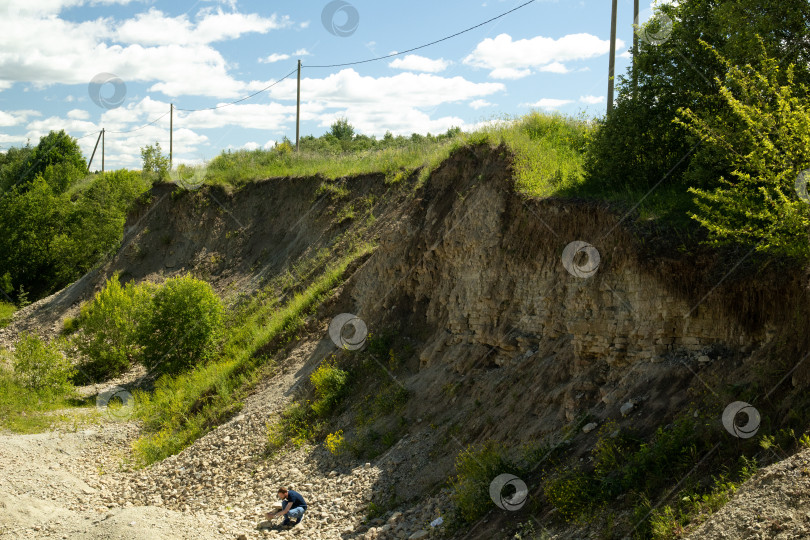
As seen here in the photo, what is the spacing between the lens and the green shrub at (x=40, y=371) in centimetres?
2245

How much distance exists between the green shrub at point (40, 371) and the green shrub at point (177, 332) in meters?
3.17

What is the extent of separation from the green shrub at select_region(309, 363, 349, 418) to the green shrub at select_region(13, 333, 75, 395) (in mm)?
11700

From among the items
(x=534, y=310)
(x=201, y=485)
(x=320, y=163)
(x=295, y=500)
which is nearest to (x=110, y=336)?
(x=320, y=163)

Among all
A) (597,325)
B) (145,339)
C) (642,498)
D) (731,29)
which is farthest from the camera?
(145,339)

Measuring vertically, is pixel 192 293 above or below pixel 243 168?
below

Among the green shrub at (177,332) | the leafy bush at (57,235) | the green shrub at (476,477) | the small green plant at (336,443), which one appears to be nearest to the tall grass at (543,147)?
the green shrub at (476,477)

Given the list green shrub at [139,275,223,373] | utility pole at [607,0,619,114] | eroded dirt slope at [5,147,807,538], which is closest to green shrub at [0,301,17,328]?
green shrub at [139,275,223,373]

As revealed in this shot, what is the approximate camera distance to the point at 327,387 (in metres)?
15.1

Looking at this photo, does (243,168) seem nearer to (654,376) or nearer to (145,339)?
(145,339)

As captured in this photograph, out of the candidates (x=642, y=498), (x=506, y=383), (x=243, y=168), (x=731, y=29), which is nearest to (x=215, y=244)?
(x=243, y=168)

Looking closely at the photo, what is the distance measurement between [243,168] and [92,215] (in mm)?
12593

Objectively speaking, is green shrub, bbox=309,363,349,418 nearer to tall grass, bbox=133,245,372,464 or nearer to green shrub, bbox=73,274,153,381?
tall grass, bbox=133,245,372,464

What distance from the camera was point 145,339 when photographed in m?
22.0

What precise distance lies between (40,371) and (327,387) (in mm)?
12884
